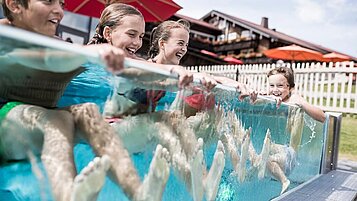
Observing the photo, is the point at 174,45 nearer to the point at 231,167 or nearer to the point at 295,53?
the point at 231,167

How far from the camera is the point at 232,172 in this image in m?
2.33

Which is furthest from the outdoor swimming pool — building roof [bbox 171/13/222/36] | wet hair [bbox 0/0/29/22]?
building roof [bbox 171/13/222/36]

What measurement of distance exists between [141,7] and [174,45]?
3.43m

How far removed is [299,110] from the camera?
11.2 ft

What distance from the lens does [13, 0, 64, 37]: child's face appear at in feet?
5.43

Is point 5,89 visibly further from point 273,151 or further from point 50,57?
point 273,151

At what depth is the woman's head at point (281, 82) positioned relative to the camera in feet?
12.6

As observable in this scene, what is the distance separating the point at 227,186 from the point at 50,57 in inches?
58.1

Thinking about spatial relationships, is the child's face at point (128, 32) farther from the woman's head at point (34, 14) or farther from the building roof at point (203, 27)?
the building roof at point (203, 27)

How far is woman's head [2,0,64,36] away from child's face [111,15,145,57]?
2.19 ft

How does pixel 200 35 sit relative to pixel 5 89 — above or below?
above

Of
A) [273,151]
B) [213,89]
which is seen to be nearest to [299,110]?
[273,151]

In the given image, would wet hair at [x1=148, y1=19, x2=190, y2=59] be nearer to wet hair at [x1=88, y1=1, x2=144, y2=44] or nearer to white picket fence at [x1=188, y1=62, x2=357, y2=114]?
wet hair at [x1=88, y1=1, x2=144, y2=44]

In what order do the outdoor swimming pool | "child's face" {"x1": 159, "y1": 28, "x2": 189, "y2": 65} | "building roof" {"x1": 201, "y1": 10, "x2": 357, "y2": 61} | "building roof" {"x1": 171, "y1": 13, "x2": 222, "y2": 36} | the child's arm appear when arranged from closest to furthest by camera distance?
the outdoor swimming pool → "child's face" {"x1": 159, "y1": 28, "x2": 189, "y2": 65} → the child's arm → "building roof" {"x1": 201, "y1": 10, "x2": 357, "y2": 61} → "building roof" {"x1": 171, "y1": 13, "x2": 222, "y2": 36}
